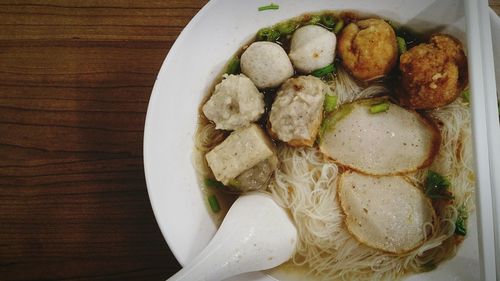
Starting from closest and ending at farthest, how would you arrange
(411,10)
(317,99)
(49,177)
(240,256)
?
(240,256), (317,99), (411,10), (49,177)

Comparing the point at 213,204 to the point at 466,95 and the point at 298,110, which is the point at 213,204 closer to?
the point at 298,110

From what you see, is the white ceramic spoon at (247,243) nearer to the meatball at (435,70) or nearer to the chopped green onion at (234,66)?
the chopped green onion at (234,66)

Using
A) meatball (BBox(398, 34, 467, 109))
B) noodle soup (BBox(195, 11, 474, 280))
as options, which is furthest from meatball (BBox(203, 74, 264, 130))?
meatball (BBox(398, 34, 467, 109))

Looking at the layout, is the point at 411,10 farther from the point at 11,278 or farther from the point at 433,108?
the point at 11,278

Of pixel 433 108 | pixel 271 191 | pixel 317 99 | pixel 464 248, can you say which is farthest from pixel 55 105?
pixel 464 248

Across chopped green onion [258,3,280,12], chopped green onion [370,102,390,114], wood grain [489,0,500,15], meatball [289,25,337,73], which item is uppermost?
chopped green onion [258,3,280,12]

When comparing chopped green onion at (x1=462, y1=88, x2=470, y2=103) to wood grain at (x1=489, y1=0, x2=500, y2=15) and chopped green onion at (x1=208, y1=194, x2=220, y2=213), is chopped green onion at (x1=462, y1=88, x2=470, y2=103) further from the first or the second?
chopped green onion at (x1=208, y1=194, x2=220, y2=213)

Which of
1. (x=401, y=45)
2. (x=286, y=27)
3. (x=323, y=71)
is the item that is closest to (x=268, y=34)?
(x=286, y=27)
